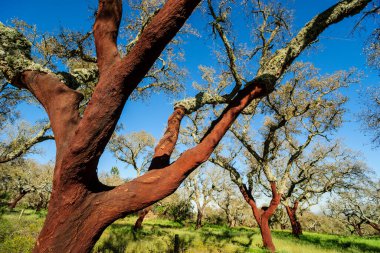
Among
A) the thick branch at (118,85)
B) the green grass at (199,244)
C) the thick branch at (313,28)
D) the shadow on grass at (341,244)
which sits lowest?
the green grass at (199,244)

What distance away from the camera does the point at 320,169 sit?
82.3ft

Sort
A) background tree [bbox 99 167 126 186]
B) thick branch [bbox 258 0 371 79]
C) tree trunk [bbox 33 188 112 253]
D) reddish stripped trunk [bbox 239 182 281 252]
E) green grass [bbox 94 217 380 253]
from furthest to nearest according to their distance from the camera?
background tree [bbox 99 167 126 186]
reddish stripped trunk [bbox 239 182 281 252]
green grass [bbox 94 217 380 253]
thick branch [bbox 258 0 371 79]
tree trunk [bbox 33 188 112 253]

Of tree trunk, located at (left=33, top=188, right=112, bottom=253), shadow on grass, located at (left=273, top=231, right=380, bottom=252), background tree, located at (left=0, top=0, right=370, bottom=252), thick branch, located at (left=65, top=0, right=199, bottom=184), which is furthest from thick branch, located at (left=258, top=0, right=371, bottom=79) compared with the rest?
shadow on grass, located at (left=273, top=231, right=380, bottom=252)

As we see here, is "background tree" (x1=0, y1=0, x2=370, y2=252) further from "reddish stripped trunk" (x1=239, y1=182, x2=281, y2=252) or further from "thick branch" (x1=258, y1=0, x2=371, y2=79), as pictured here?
"reddish stripped trunk" (x1=239, y1=182, x2=281, y2=252)

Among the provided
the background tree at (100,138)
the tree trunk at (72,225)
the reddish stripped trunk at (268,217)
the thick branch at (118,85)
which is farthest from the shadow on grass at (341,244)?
the thick branch at (118,85)

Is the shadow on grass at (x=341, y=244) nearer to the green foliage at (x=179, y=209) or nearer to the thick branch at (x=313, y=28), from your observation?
the thick branch at (x=313, y=28)

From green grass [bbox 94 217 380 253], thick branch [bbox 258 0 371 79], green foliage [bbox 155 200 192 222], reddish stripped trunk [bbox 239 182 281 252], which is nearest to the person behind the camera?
thick branch [bbox 258 0 371 79]

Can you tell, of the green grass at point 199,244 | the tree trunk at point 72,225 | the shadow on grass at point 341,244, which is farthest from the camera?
the shadow on grass at point 341,244

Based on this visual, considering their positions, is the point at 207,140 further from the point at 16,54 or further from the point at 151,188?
the point at 16,54

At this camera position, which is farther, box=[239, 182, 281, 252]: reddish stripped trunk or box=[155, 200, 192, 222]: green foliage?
box=[155, 200, 192, 222]: green foliage

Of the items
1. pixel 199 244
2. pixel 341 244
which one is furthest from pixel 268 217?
pixel 341 244

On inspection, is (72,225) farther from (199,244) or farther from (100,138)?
(199,244)

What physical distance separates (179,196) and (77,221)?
51390 millimetres

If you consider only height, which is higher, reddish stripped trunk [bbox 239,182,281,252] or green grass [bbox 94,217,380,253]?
reddish stripped trunk [bbox 239,182,281,252]
